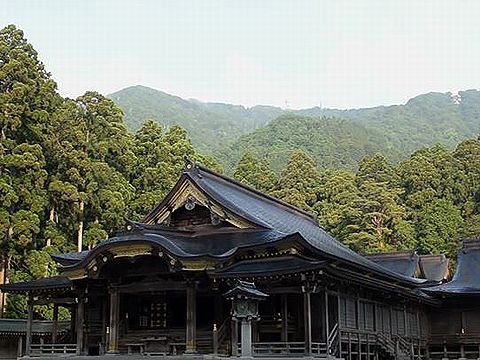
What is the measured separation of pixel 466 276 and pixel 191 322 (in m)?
16.9

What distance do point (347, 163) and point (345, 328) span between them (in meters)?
74.8

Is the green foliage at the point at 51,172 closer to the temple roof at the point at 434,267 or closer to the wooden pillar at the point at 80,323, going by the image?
the wooden pillar at the point at 80,323

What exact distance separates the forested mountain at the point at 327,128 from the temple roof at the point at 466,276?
5765 cm

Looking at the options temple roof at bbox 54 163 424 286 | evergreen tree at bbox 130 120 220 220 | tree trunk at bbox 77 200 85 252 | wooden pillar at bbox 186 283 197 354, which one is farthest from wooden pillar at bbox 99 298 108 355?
evergreen tree at bbox 130 120 220 220

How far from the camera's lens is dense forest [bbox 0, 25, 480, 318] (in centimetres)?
3366

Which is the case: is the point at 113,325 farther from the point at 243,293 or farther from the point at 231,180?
the point at 231,180

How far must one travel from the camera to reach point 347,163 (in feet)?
315

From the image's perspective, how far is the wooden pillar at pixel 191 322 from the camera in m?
20.5

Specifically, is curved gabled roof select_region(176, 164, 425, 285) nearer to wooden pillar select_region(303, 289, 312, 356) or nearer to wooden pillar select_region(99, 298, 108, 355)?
wooden pillar select_region(303, 289, 312, 356)

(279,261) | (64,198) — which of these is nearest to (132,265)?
(279,261)

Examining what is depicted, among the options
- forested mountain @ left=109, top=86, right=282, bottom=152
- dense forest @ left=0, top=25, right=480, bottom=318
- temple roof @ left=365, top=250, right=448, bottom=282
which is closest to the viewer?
dense forest @ left=0, top=25, right=480, bottom=318

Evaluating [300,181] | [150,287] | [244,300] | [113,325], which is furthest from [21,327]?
[300,181]

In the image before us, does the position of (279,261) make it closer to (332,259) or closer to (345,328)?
(332,259)

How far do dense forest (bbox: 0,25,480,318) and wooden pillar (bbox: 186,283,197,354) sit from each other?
1425 cm
